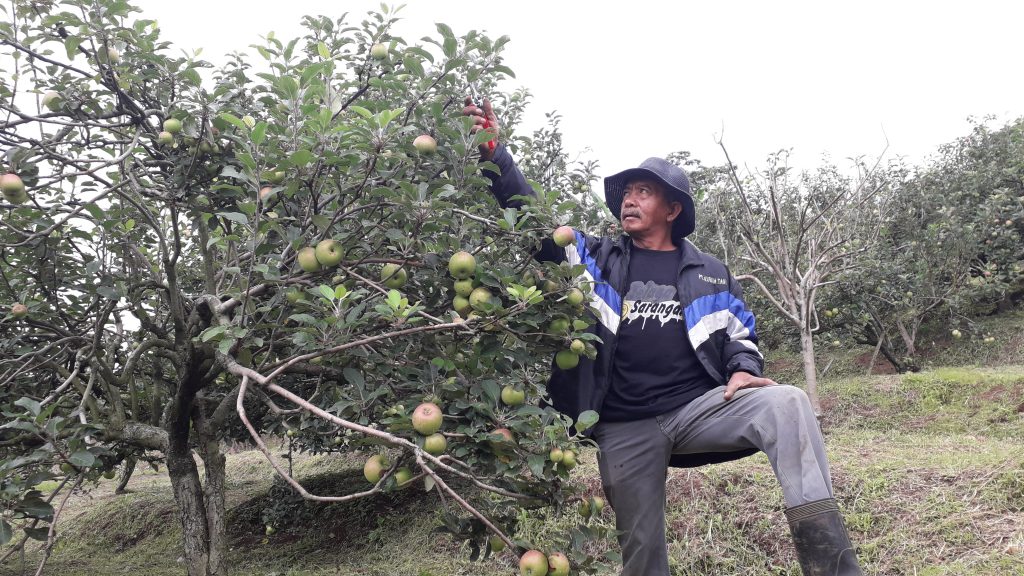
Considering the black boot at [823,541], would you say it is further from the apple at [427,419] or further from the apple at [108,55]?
the apple at [108,55]

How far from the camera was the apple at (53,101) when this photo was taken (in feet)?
8.75

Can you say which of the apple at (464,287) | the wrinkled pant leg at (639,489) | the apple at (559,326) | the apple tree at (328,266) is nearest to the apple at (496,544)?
the apple tree at (328,266)

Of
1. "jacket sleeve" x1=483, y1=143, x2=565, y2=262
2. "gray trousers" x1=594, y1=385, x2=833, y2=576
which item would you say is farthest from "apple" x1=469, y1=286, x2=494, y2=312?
"gray trousers" x1=594, y1=385, x2=833, y2=576

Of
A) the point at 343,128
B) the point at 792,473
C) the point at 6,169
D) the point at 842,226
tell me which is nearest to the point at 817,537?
the point at 792,473

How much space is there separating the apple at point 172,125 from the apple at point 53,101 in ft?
1.68

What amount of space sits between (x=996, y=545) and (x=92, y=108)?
481cm

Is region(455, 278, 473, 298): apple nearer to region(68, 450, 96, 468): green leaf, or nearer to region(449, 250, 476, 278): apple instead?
region(449, 250, 476, 278): apple

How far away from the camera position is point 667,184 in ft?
8.93

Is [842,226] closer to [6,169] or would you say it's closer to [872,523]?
[872,523]

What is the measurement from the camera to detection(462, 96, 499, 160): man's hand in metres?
2.23

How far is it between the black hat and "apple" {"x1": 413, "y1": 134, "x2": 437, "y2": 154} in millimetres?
1000

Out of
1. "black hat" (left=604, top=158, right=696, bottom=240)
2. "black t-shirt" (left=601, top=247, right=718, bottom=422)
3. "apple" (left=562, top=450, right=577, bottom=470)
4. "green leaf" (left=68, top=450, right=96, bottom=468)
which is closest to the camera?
"apple" (left=562, top=450, right=577, bottom=470)

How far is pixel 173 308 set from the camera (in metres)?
3.12

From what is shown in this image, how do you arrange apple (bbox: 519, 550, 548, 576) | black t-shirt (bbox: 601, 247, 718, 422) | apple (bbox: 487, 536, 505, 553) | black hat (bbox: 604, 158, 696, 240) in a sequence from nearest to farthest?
1. apple (bbox: 519, 550, 548, 576)
2. apple (bbox: 487, 536, 505, 553)
3. black t-shirt (bbox: 601, 247, 718, 422)
4. black hat (bbox: 604, 158, 696, 240)
